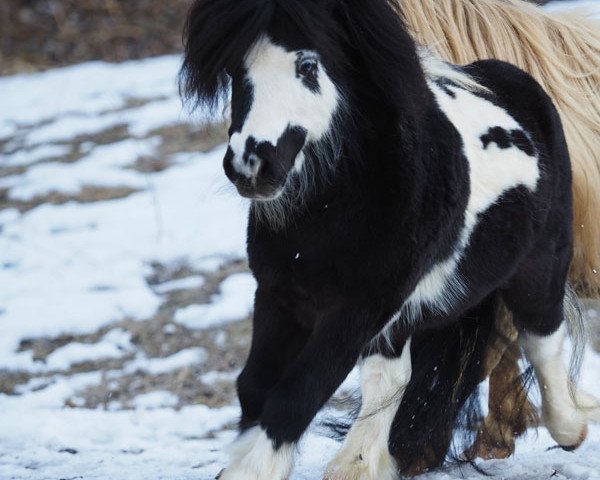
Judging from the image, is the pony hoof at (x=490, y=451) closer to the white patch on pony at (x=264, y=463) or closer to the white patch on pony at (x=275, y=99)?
the white patch on pony at (x=264, y=463)

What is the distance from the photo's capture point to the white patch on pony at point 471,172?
338 centimetres

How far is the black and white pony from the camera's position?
2.85 m

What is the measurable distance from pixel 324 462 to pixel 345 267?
1548 millimetres

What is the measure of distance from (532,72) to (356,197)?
73.3 inches

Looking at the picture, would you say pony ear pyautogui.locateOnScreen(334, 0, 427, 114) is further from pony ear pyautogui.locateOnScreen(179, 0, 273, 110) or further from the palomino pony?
the palomino pony

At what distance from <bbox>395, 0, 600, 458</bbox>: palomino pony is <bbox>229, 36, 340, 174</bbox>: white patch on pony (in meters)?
1.51

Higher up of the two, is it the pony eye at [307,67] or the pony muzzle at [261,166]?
the pony eye at [307,67]

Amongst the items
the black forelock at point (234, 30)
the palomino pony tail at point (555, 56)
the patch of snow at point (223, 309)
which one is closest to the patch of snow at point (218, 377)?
the patch of snow at point (223, 309)

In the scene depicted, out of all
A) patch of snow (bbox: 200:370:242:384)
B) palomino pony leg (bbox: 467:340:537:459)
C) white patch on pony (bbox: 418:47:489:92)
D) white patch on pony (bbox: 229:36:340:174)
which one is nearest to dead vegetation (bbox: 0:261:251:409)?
patch of snow (bbox: 200:370:242:384)

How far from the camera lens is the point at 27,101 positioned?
33.3ft

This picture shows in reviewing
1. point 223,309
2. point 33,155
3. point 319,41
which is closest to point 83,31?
point 33,155

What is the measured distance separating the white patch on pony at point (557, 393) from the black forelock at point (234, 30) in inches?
64.3

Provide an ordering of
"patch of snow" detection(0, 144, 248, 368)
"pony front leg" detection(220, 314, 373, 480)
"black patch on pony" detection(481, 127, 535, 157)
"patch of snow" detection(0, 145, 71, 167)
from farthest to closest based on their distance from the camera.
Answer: "patch of snow" detection(0, 145, 71, 167), "patch of snow" detection(0, 144, 248, 368), "black patch on pony" detection(481, 127, 535, 157), "pony front leg" detection(220, 314, 373, 480)

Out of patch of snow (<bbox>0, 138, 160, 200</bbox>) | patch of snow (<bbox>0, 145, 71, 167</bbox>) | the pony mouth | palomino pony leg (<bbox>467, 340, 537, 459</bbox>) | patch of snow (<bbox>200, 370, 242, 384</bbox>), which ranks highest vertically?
the pony mouth
